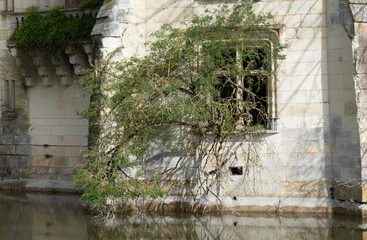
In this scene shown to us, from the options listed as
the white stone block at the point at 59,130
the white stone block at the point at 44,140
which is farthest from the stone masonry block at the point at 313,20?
the white stone block at the point at 44,140

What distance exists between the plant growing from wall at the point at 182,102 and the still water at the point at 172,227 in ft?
1.82

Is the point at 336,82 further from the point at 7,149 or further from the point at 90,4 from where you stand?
the point at 7,149

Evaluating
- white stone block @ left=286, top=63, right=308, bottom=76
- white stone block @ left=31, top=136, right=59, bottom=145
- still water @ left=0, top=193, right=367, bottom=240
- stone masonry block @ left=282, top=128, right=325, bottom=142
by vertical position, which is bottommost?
still water @ left=0, top=193, right=367, bottom=240

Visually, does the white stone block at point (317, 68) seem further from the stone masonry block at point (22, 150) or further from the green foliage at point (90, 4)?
the stone masonry block at point (22, 150)

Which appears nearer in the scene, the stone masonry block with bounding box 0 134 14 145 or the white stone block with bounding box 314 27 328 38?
the white stone block with bounding box 314 27 328 38

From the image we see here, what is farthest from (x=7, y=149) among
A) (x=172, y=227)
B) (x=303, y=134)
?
(x=303, y=134)

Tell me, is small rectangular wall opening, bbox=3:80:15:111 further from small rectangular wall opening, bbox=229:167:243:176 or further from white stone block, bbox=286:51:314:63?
white stone block, bbox=286:51:314:63

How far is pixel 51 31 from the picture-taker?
1406 centimetres

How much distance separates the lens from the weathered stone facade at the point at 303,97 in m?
10.9

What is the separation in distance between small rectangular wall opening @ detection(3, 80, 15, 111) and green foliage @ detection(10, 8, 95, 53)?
1099 millimetres

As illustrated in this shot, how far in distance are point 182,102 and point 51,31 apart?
15.2 ft

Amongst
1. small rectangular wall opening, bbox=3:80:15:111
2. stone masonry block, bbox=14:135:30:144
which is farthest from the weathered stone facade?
stone masonry block, bbox=14:135:30:144

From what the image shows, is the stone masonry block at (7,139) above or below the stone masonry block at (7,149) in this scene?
above

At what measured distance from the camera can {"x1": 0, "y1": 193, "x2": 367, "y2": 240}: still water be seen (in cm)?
956
